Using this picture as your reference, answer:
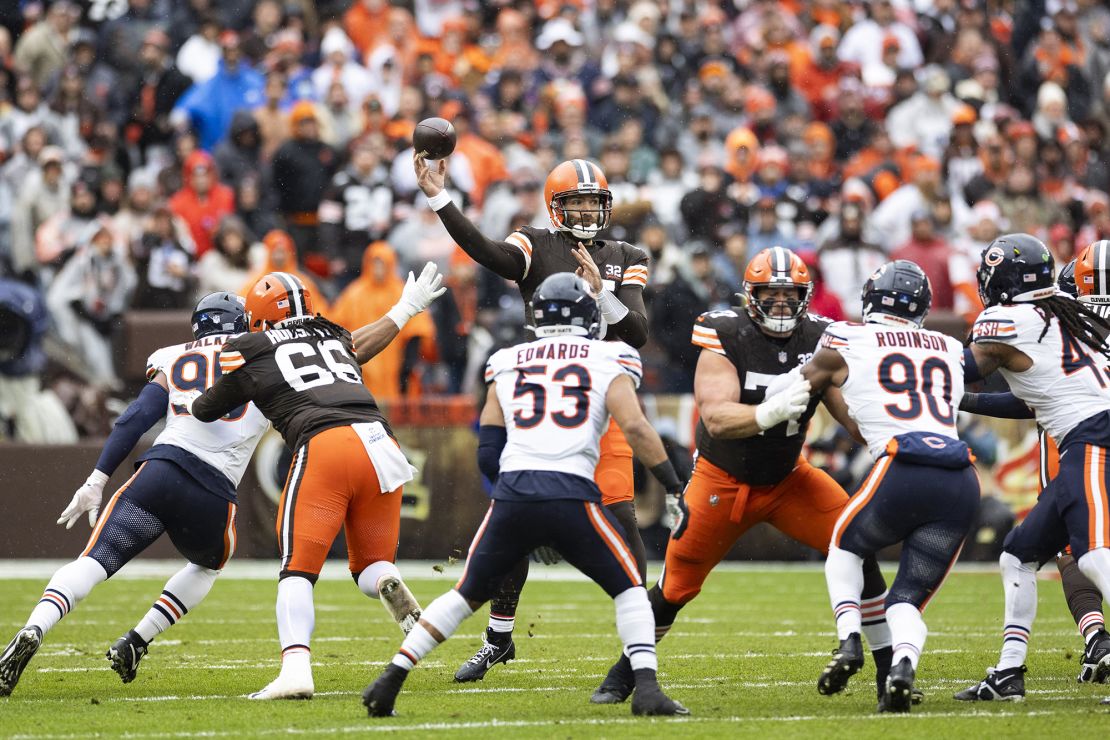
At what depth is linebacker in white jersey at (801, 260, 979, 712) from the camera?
6156 millimetres

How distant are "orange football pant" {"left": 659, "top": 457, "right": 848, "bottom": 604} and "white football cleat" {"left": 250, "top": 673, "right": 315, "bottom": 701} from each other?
1.55 meters

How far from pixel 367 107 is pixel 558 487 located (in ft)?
32.5

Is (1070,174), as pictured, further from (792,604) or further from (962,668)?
(962,668)

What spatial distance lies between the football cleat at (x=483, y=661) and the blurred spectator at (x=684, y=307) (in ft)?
20.9

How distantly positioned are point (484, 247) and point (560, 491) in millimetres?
1888

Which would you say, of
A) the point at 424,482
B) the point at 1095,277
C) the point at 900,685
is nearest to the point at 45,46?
the point at 424,482

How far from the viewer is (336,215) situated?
14.6 m

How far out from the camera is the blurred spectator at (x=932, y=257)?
1430 centimetres

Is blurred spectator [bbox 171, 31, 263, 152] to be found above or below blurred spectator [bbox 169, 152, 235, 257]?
above

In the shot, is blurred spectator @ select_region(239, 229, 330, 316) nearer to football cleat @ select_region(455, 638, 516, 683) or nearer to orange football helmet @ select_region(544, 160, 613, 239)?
orange football helmet @ select_region(544, 160, 613, 239)

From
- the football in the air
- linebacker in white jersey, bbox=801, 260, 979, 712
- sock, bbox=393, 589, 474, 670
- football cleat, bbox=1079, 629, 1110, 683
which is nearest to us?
sock, bbox=393, 589, 474, 670

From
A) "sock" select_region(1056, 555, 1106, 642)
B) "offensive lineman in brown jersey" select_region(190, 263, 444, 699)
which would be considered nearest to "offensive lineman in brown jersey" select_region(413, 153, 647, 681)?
"offensive lineman in brown jersey" select_region(190, 263, 444, 699)

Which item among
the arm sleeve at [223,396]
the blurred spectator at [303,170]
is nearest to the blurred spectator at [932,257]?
the blurred spectator at [303,170]

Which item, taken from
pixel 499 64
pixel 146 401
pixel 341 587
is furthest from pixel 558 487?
pixel 499 64
